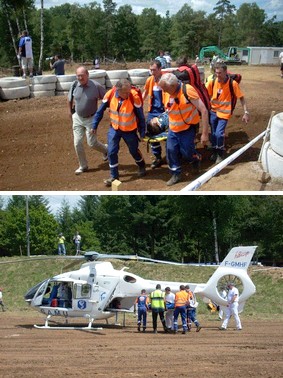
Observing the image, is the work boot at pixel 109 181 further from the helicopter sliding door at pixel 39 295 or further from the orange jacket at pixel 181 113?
the helicopter sliding door at pixel 39 295

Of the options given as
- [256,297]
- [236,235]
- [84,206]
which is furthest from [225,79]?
[84,206]

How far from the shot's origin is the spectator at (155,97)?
11008 millimetres

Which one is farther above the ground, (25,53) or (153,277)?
(25,53)

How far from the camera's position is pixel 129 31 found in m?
43.0

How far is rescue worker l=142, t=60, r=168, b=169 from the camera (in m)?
11.0

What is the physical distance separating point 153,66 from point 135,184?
7.79 feet

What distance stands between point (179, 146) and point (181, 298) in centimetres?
386

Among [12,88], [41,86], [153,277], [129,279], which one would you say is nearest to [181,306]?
[129,279]

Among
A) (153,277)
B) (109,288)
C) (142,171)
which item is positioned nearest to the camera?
(142,171)

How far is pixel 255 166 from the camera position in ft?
34.0

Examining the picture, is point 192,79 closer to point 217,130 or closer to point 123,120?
point 217,130

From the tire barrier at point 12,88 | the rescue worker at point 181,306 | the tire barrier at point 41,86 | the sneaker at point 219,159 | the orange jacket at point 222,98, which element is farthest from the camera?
the tire barrier at point 41,86

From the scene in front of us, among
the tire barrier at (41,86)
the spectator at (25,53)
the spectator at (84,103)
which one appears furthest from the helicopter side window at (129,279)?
the spectator at (25,53)

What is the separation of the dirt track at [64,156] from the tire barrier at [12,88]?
0.42m
